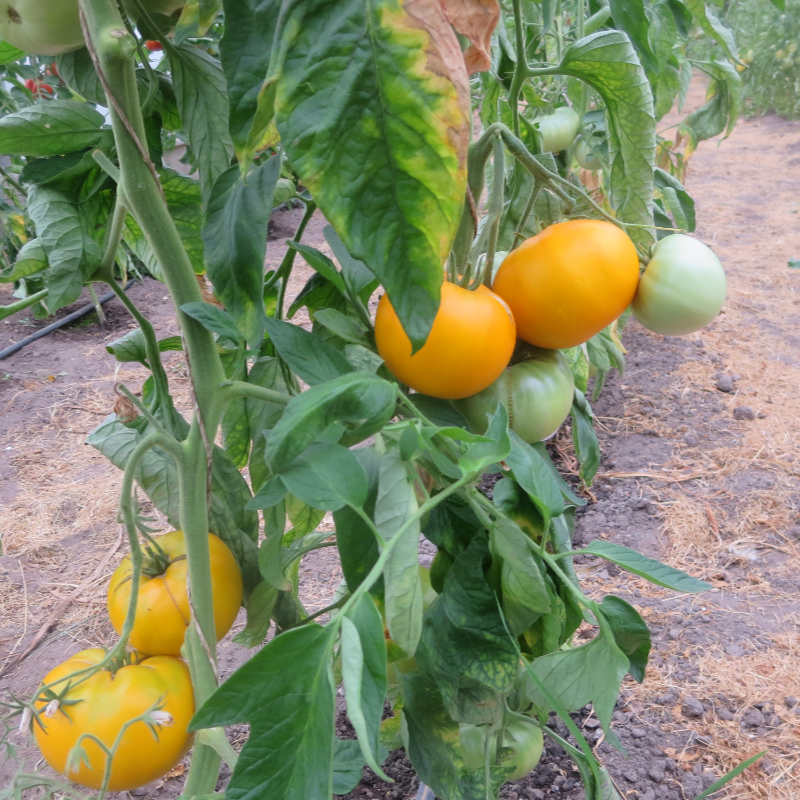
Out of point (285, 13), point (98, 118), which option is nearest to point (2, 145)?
point (98, 118)

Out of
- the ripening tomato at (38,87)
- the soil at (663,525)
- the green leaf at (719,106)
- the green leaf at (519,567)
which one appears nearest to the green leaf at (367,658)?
the green leaf at (519,567)

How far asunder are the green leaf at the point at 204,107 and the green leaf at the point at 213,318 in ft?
0.39

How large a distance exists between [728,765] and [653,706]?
147 mm

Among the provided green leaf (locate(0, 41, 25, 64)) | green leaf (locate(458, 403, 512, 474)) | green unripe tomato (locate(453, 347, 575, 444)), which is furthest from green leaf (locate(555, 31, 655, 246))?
green leaf (locate(0, 41, 25, 64))

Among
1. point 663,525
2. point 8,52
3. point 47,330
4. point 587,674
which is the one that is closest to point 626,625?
point 587,674

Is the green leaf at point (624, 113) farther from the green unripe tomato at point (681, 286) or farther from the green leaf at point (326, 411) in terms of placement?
the green leaf at point (326, 411)

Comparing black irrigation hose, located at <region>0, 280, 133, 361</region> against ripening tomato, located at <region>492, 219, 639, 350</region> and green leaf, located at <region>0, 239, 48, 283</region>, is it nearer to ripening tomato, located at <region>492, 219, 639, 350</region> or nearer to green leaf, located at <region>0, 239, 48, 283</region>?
green leaf, located at <region>0, 239, 48, 283</region>

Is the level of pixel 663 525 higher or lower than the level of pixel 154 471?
lower

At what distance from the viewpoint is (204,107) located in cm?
50

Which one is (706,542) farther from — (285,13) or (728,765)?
(285,13)

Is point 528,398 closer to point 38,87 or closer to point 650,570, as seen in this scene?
point 650,570

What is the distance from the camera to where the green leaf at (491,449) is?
0.35m

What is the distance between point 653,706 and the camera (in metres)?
1.18

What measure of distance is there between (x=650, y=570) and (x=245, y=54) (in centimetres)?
37
